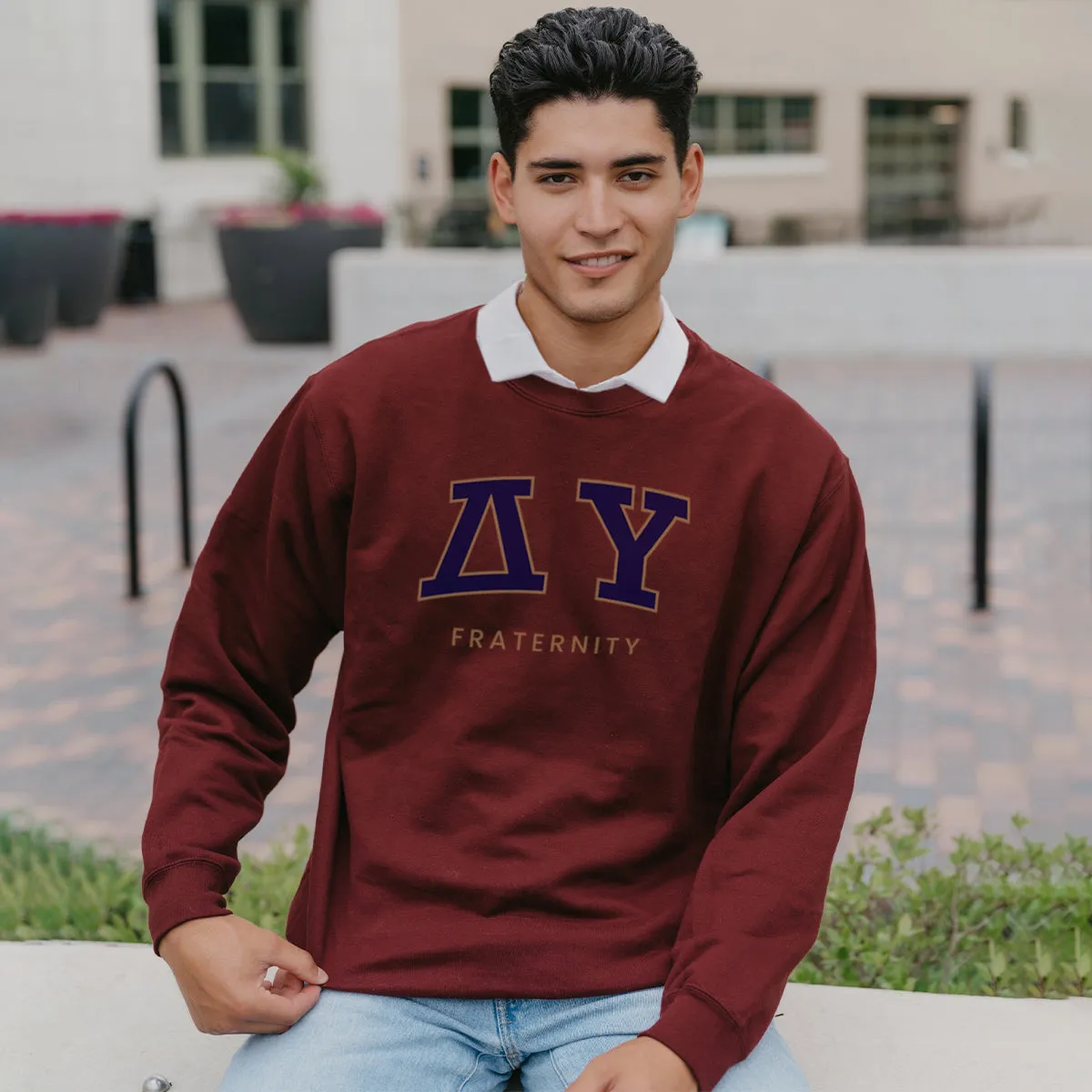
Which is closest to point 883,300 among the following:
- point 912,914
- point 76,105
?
point 912,914

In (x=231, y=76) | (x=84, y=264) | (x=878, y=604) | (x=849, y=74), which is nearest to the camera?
(x=878, y=604)

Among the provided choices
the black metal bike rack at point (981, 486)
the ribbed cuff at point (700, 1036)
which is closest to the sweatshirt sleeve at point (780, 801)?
the ribbed cuff at point (700, 1036)

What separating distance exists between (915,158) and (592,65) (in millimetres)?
31823

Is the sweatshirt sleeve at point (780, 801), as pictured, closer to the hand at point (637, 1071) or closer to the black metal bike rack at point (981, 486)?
the hand at point (637, 1071)

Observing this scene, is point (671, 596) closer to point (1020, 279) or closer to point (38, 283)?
point (1020, 279)

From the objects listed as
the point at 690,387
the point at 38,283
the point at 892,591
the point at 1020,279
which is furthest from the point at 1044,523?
the point at 38,283

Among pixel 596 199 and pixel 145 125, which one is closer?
pixel 596 199

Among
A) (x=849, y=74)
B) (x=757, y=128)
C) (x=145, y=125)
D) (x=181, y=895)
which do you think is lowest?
(x=181, y=895)

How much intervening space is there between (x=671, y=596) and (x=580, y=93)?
630 mm

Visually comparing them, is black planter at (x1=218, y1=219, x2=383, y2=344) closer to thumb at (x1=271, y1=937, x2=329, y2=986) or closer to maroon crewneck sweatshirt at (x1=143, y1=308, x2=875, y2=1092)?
maroon crewneck sweatshirt at (x1=143, y1=308, x2=875, y2=1092)

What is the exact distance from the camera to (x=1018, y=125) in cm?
3338

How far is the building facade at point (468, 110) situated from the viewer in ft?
64.5

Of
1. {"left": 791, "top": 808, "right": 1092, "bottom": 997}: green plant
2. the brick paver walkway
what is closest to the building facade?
the brick paver walkway

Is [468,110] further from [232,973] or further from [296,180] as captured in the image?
[232,973]
